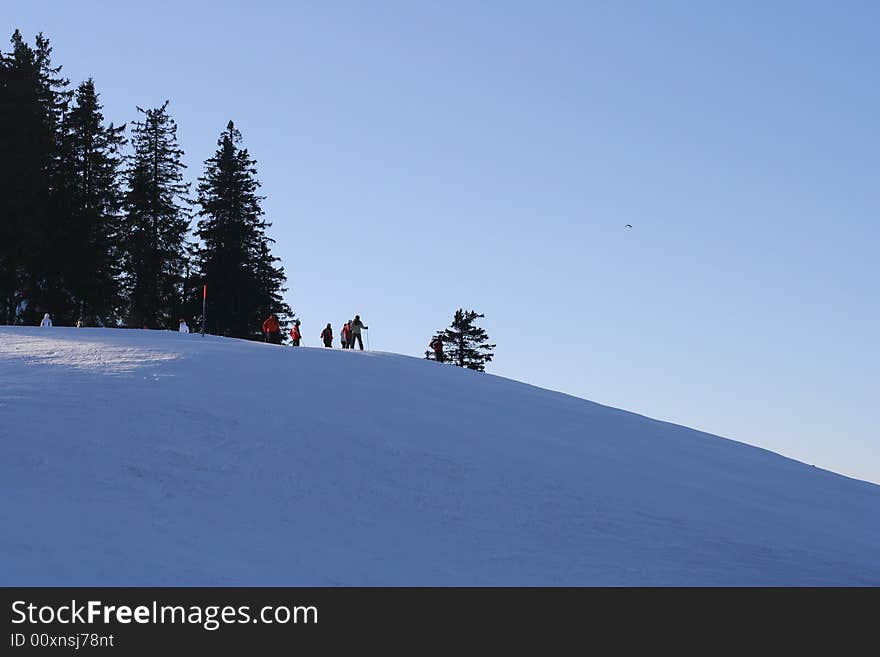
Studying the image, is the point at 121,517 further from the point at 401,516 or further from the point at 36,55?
the point at 36,55

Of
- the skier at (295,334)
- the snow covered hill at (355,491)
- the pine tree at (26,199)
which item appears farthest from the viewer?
the pine tree at (26,199)

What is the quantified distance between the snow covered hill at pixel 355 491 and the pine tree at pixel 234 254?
3397 centimetres

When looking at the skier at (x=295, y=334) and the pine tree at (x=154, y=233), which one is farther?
the pine tree at (x=154, y=233)

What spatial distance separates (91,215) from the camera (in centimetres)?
5862

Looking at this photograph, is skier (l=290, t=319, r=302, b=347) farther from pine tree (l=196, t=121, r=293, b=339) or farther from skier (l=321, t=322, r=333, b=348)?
pine tree (l=196, t=121, r=293, b=339)

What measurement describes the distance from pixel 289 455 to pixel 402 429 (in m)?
3.73

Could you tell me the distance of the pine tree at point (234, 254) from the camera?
62.2m

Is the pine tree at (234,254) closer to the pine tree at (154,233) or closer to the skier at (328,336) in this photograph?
the pine tree at (154,233)

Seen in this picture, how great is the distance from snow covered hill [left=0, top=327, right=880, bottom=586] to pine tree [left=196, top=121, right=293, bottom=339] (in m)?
34.0

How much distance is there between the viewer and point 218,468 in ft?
60.2

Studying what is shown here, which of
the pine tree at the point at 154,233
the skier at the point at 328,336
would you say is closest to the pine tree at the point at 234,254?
the pine tree at the point at 154,233

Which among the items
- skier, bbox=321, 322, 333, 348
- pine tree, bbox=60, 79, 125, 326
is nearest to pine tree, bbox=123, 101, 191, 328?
pine tree, bbox=60, 79, 125, 326
